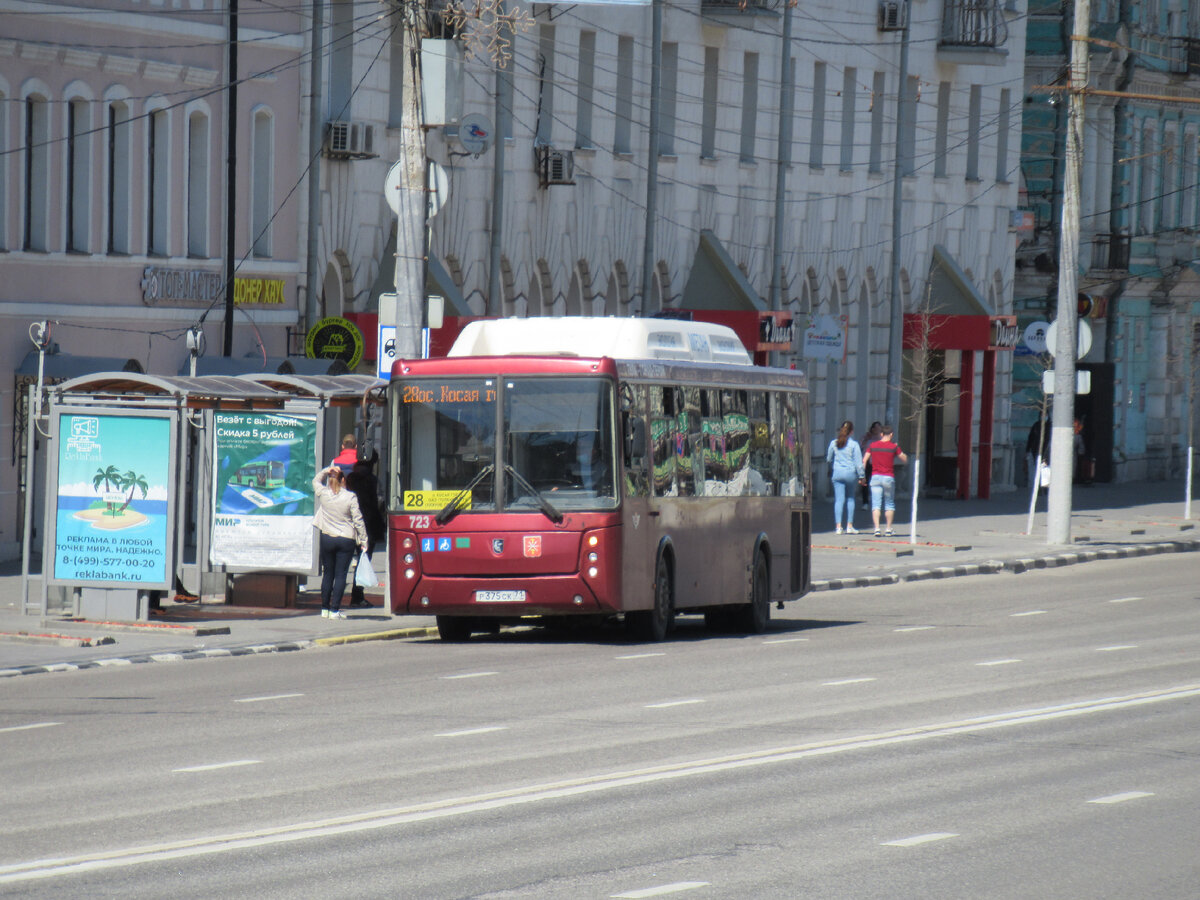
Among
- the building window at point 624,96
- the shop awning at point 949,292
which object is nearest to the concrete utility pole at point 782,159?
the building window at point 624,96

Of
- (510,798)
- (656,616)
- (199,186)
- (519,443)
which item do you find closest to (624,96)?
(199,186)

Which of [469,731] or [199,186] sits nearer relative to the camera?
[469,731]

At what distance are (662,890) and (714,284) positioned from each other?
115ft

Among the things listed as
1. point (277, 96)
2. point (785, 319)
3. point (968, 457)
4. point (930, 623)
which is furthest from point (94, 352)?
point (968, 457)

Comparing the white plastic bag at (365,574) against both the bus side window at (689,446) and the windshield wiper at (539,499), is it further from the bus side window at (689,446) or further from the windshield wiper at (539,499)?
the windshield wiper at (539,499)

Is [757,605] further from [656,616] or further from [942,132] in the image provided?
[942,132]

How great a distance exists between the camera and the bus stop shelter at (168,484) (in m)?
20.8

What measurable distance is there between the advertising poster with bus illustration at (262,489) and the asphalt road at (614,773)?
3.17 meters

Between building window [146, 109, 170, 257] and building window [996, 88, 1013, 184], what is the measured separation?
27158 millimetres

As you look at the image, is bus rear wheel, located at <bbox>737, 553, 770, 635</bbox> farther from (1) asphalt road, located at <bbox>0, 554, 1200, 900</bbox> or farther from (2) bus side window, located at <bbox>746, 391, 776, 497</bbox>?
(1) asphalt road, located at <bbox>0, 554, 1200, 900</bbox>

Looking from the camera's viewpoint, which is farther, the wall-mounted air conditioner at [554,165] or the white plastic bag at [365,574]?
the wall-mounted air conditioner at [554,165]

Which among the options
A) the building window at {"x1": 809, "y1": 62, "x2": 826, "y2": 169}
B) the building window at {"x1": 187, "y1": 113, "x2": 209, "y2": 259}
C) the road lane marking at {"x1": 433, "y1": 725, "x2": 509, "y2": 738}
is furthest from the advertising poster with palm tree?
the building window at {"x1": 809, "y1": 62, "x2": 826, "y2": 169}

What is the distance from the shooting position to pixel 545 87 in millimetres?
38562

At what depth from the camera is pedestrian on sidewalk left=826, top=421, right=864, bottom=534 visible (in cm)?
3597
